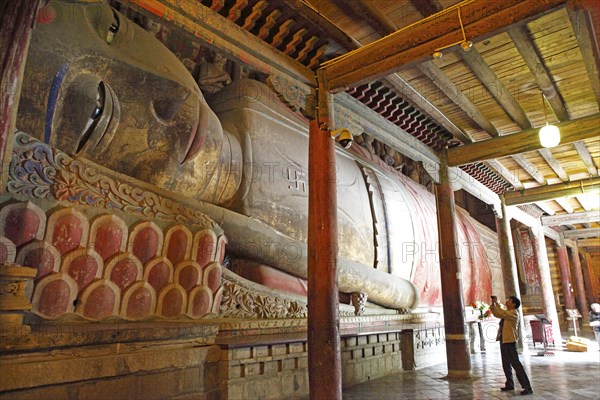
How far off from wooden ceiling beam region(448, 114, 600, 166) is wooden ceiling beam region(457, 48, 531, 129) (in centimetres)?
21

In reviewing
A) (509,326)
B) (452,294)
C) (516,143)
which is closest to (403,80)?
(516,143)

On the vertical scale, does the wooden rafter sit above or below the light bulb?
above

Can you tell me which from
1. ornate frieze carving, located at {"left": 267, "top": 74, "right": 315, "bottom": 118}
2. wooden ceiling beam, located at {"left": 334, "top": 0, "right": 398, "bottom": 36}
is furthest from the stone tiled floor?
wooden ceiling beam, located at {"left": 334, "top": 0, "right": 398, "bottom": 36}

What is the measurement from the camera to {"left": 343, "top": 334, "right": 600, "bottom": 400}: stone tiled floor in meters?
4.76

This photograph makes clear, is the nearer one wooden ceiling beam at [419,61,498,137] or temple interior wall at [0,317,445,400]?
temple interior wall at [0,317,445,400]

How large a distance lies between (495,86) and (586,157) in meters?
3.56

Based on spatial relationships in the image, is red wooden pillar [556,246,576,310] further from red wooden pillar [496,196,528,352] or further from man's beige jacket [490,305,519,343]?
man's beige jacket [490,305,519,343]

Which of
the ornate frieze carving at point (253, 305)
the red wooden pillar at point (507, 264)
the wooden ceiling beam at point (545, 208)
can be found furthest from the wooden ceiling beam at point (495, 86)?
the wooden ceiling beam at point (545, 208)

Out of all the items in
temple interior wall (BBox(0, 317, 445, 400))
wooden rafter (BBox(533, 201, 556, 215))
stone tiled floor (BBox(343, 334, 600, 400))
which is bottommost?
stone tiled floor (BBox(343, 334, 600, 400))

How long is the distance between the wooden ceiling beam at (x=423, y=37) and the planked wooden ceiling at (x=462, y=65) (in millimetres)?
86

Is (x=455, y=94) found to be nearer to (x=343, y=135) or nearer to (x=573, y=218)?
(x=343, y=135)

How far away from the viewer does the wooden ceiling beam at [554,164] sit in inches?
293

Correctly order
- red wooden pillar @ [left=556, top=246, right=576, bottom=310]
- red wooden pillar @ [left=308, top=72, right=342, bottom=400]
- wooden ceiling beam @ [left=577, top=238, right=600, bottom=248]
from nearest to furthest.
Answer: red wooden pillar @ [left=308, top=72, right=342, bottom=400] < red wooden pillar @ [left=556, top=246, right=576, bottom=310] < wooden ceiling beam @ [left=577, top=238, right=600, bottom=248]

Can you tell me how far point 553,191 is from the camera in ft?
30.0
